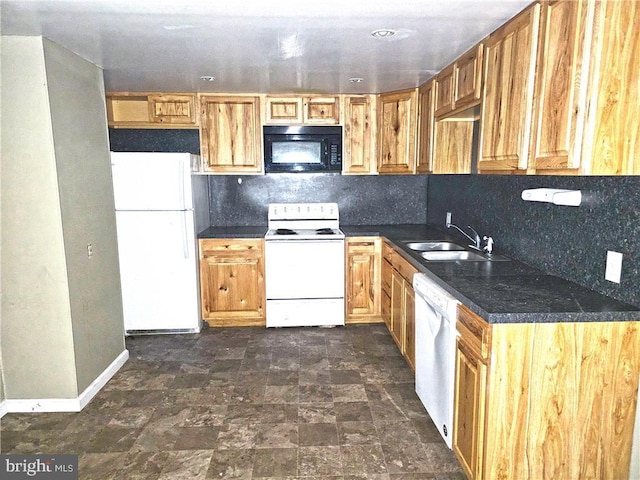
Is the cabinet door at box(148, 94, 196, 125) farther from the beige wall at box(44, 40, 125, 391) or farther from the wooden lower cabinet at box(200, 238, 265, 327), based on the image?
the wooden lower cabinet at box(200, 238, 265, 327)

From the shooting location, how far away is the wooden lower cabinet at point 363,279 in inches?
155

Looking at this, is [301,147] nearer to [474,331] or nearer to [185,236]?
[185,236]

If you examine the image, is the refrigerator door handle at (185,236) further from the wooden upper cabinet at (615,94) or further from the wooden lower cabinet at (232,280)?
the wooden upper cabinet at (615,94)

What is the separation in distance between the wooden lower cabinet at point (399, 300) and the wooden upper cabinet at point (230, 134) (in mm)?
1587

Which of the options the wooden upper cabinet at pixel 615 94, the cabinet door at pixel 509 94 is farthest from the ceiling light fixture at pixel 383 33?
the wooden upper cabinet at pixel 615 94

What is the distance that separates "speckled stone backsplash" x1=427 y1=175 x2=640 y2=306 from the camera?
1767mm

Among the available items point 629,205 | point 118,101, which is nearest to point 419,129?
point 629,205

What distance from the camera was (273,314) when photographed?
13.0 ft

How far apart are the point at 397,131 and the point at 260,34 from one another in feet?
6.52

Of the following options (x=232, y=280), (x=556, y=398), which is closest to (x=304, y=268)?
(x=232, y=280)

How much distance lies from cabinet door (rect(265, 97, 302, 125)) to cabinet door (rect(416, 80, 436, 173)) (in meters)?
1.15

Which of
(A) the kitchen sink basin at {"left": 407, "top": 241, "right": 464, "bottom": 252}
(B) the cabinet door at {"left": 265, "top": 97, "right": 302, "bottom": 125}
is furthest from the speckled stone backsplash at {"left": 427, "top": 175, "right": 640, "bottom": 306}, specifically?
(B) the cabinet door at {"left": 265, "top": 97, "right": 302, "bottom": 125}

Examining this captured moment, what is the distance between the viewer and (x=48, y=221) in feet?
8.00

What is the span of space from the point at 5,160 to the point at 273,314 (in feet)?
7.87
